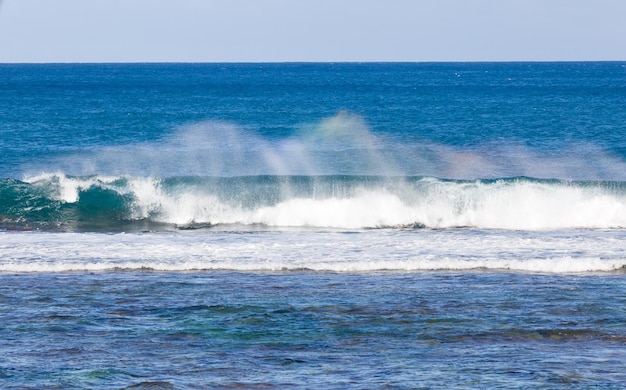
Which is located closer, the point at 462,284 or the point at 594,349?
the point at 594,349

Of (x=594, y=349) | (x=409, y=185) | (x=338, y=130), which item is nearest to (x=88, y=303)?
(x=594, y=349)

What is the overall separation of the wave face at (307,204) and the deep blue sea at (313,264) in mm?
80

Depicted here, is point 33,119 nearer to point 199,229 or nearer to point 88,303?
point 199,229

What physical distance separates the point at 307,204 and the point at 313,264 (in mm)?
9466

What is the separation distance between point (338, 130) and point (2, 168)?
2067cm

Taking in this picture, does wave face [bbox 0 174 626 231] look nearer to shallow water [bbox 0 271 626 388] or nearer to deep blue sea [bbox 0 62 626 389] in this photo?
deep blue sea [bbox 0 62 626 389]

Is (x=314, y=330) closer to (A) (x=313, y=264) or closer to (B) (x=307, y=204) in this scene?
(A) (x=313, y=264)

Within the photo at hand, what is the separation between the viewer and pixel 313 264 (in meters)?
18.8

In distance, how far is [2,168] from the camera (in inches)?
1501

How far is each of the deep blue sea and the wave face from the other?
0.26 feet

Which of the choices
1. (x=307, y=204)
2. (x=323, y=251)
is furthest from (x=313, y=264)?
(x=307, y=204)

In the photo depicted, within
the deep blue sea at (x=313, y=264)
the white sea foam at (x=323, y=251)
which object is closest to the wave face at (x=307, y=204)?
the deep blue sea at (x=313, y=264)

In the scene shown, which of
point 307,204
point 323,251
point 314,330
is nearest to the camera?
point 314,330

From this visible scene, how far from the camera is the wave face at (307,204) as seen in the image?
26812 mm
